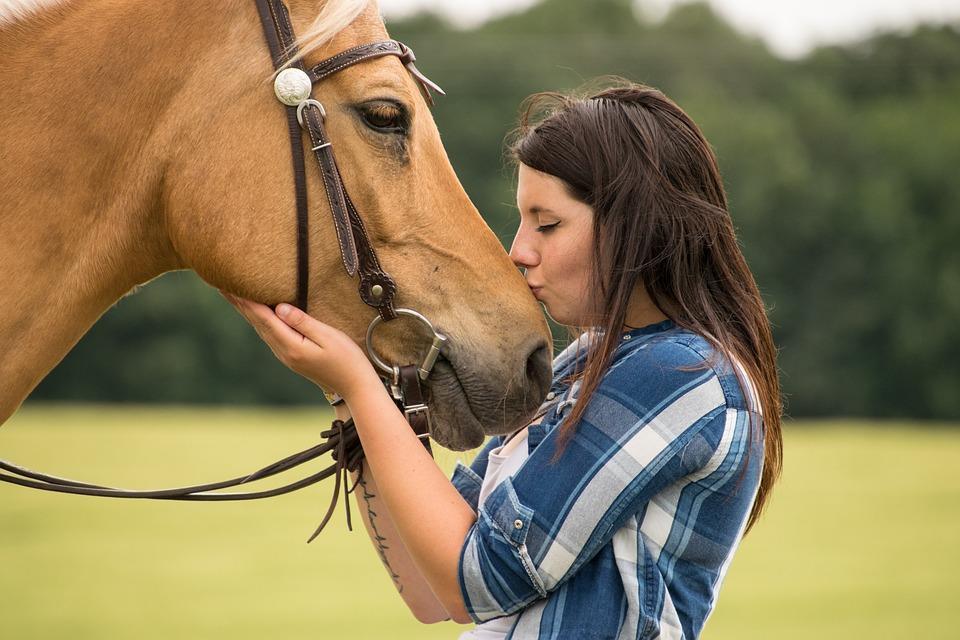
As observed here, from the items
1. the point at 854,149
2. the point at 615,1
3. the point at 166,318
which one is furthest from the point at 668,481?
the point at 615,1

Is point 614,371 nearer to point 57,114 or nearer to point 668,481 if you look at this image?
point 668,481

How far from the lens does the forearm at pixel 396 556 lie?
2.36 meters

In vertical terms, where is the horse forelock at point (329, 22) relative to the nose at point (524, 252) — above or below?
above

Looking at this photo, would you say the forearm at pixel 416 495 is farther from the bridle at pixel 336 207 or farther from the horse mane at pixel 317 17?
the horse mane at pixel 317 17

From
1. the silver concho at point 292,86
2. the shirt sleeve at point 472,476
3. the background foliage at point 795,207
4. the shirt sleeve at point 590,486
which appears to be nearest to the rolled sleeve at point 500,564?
the shirt sleeve at point 590,486

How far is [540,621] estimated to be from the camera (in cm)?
190

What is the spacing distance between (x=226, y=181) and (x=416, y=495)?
2.46 ft

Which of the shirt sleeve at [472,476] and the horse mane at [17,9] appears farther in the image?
the shirt sleeve at [472,476]

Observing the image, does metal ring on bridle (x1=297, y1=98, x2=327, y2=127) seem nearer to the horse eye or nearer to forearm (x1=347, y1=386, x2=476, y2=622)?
the horse eye

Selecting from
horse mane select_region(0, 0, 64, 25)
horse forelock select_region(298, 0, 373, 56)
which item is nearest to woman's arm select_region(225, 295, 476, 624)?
horse forelock select_region(298, 0, 373, 56)

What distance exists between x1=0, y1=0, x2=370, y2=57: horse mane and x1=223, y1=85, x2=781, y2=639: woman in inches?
17.7

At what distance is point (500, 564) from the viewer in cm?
186

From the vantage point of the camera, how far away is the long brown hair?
204 cm

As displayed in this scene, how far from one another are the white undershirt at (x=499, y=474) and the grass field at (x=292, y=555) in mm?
6153
